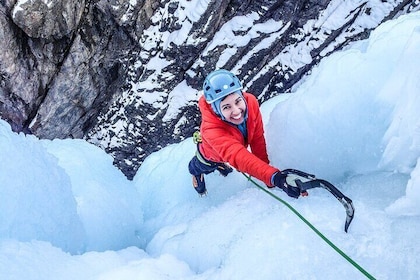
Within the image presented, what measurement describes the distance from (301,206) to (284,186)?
12cm

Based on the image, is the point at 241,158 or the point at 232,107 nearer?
the point at 241,158

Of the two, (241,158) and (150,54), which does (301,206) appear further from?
(150,54)

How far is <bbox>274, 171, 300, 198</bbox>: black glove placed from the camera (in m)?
1.66

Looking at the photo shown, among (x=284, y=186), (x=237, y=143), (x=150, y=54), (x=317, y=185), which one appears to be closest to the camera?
(x=317, y=185)

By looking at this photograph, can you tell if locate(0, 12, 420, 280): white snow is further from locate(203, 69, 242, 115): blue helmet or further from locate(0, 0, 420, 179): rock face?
locate(0, 0, 420, 179): rock face

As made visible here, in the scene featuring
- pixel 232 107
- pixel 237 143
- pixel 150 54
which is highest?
pixel 232 107

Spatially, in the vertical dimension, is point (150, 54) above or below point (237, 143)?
below

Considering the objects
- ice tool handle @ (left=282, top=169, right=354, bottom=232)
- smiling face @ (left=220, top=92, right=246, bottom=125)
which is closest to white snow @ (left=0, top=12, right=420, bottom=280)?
ice tool handle @ (left=282, top=169, right=354, bottom=232)

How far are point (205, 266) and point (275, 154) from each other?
776 millimetres

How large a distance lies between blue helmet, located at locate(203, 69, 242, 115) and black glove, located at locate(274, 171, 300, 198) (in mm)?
567

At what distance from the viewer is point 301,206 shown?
1712 mm

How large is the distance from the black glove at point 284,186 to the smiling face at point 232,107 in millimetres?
478

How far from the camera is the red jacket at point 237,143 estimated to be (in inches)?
74.3

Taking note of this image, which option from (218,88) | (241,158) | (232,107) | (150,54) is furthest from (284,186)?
(150,54)
